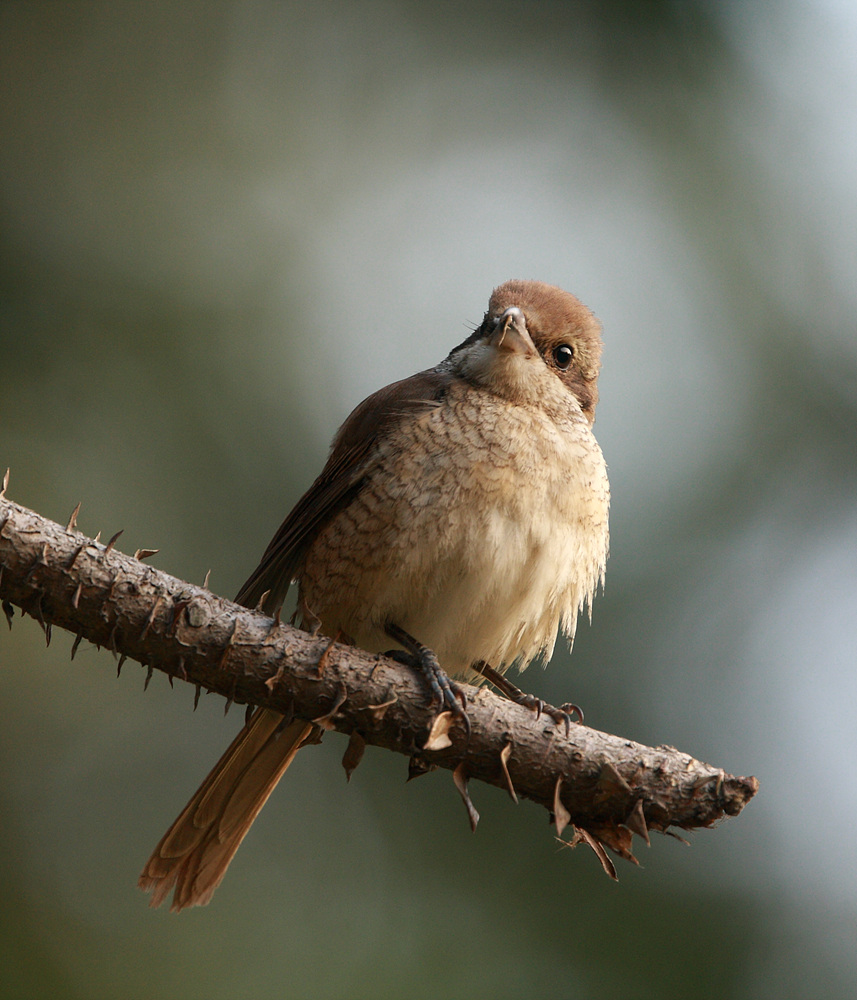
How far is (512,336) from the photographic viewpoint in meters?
3.55

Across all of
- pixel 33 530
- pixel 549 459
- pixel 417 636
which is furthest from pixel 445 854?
pixel 33 530

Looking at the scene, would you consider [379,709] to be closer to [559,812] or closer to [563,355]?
[559,812]

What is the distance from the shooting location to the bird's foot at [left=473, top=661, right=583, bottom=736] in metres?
2.53

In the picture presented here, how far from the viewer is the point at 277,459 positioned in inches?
222

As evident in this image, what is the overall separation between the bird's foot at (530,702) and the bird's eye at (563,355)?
1231 mm

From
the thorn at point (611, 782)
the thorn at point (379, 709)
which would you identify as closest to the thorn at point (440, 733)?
the thorn at point (379, 709)

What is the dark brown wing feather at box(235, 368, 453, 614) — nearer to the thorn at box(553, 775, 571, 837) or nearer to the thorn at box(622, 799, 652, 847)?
the thorn at box(553, 775, 571, 837)

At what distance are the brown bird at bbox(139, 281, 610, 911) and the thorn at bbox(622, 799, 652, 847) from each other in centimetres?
77

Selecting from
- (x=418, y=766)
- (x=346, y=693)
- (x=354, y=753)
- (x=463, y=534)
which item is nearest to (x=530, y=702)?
(x=463, y=534)

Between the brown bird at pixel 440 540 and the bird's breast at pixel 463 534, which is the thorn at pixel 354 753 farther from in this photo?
the bird's breast at pixel 463 534

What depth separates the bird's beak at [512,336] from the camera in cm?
354

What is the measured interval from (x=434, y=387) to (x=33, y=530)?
1.84 metres

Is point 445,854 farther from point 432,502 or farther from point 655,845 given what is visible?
point 432,502

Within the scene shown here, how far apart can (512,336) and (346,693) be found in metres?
1.70
